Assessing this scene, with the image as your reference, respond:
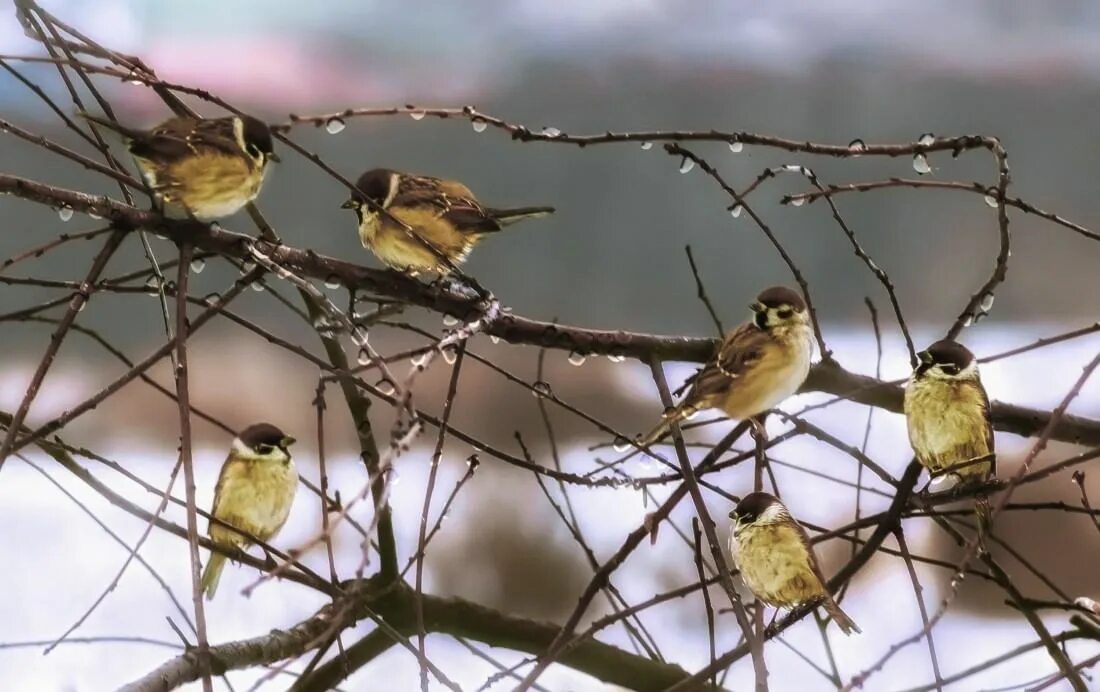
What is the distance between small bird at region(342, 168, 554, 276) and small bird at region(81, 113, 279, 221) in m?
0.08

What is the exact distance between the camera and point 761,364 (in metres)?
0.56

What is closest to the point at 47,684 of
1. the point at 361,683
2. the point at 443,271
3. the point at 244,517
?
the point at 361,683

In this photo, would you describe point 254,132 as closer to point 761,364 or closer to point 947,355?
point 761,364

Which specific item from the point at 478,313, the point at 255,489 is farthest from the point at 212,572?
the point at 478,313

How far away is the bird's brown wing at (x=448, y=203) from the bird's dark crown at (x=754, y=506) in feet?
0.82

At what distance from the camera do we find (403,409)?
0.39 m

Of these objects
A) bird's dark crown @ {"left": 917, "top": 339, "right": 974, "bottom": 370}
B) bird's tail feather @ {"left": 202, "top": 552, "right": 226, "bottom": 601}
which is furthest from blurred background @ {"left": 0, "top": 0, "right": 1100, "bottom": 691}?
bird's dark crown @ {"left": 917, "top": 339, "right": 974, "bottom": 370}

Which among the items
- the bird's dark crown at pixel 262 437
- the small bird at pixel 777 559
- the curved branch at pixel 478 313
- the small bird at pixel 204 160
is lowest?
the small bird at pixel 777 559

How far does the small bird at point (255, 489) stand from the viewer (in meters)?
0.62

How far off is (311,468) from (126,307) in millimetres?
265

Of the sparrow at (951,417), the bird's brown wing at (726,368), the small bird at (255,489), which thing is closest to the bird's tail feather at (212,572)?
the small bird at (255,489)

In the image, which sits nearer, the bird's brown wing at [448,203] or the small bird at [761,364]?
the small bird at [761,364]

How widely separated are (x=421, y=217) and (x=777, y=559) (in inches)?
12.3

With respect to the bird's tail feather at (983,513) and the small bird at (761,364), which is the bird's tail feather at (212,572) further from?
the bird's tail feather at (983,513)
